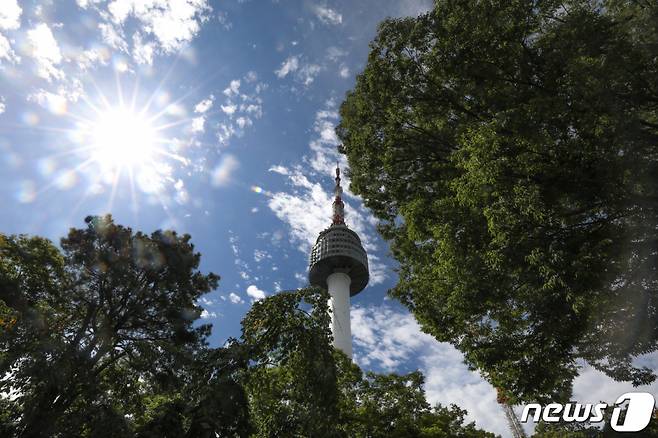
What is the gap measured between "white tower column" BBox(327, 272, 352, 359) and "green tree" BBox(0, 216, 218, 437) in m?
36.7

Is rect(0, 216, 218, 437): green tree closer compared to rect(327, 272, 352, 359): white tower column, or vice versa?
rect(0, 216, 218, 437): green tree

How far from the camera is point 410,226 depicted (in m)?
13.3

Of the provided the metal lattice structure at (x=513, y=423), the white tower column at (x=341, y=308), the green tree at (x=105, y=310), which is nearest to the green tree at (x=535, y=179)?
the green tree at (x=105, y=310)

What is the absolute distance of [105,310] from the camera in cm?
1402

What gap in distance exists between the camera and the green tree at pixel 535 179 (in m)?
9.59

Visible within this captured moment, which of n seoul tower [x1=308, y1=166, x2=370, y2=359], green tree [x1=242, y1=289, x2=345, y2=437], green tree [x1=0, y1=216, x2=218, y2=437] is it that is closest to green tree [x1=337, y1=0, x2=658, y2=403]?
green tree [x1=242, y1=289, x2=345, y2=437]

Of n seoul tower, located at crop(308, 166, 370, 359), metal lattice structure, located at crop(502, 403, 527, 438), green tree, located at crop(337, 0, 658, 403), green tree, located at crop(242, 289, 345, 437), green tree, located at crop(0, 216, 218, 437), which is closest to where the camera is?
green tree, located at crop(242, 289, 345, 437)

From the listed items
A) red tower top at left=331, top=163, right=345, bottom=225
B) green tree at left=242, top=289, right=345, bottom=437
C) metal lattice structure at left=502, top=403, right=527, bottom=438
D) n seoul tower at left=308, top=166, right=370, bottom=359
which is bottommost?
green tree at left=242, top=289, right=345, bottom=437

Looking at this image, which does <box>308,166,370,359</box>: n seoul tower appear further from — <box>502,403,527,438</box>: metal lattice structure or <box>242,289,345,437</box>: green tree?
<box>242,289,345,437</box>: green tree

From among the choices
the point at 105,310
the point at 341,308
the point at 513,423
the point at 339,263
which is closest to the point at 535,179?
the point at 105,310

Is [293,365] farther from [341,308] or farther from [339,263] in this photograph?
[339,263]

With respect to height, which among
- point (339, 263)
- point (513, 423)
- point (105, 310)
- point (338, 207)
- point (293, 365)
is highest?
point (338, 207)

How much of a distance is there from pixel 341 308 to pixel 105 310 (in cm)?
4291

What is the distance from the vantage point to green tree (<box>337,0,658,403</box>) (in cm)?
959
